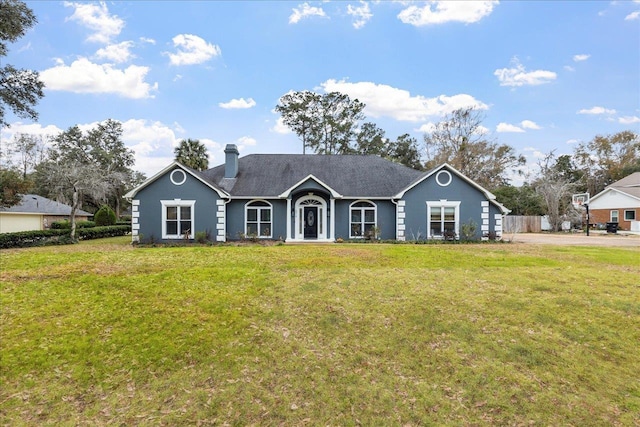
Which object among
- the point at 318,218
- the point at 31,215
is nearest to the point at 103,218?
the point at 31,215

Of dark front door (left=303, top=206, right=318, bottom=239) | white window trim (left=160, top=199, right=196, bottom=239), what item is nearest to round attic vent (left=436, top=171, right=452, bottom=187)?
dark front door (left=303, top=206, right=318, bottom=239)

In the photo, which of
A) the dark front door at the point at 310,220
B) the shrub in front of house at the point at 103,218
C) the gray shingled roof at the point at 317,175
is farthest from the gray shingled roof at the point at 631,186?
the shrub in front of house at the point at 103,218

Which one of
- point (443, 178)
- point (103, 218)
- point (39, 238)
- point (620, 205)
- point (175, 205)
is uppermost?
point (443, 178)

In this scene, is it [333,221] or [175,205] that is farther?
[333,221]

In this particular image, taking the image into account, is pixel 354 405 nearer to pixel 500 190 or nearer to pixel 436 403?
pixel 436 403

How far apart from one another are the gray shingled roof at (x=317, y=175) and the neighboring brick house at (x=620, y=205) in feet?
81.6

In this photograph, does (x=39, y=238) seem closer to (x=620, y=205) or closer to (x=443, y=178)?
(x=443, y=178)

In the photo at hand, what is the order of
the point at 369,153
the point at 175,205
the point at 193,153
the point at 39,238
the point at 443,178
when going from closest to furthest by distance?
the point at 175,205
the point at 39,238
the point at 443,178
the point at 193,153
the point at 369,153

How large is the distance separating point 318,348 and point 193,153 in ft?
89.4

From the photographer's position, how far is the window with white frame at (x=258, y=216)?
19656mm

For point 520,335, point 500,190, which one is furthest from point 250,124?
point 500,190

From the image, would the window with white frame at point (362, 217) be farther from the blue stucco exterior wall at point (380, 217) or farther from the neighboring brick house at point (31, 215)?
the neighboring brick house at point (31, 215)

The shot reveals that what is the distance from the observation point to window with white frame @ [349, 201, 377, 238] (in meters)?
19.9

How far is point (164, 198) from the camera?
18.5 meters
